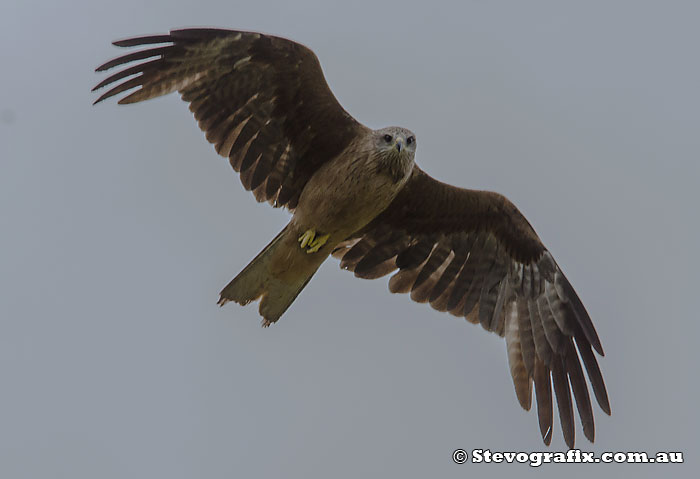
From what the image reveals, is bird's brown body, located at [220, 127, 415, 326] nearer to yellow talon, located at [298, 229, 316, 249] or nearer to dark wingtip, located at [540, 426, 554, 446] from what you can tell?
yellow talon, located at [298, 229, 316, 249]

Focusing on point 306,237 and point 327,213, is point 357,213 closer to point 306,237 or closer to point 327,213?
point 327,213

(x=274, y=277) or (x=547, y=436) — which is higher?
(x=547, y=436)

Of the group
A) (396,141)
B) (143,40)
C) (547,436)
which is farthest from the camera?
(547,436)

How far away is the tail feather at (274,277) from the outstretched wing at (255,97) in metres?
0.55

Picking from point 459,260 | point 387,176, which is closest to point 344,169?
point 387,176

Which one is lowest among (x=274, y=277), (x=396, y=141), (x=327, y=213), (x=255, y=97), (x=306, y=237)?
(x=274, y=277)

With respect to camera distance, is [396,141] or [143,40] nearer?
[143,40]

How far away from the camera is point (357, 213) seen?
Answer: 8.93m

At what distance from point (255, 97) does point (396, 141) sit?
1328mm

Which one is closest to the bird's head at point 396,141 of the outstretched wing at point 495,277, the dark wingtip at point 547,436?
the outstretched wing at point 495,277

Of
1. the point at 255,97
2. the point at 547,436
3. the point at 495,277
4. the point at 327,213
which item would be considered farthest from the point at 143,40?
the point at 547,436

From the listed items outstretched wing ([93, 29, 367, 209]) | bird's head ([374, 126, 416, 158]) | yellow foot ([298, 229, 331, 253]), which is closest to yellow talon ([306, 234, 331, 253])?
yellow foot ([298, 229, 331, 253])

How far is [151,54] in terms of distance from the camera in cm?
858

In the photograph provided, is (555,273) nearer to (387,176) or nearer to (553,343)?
(553,343)
